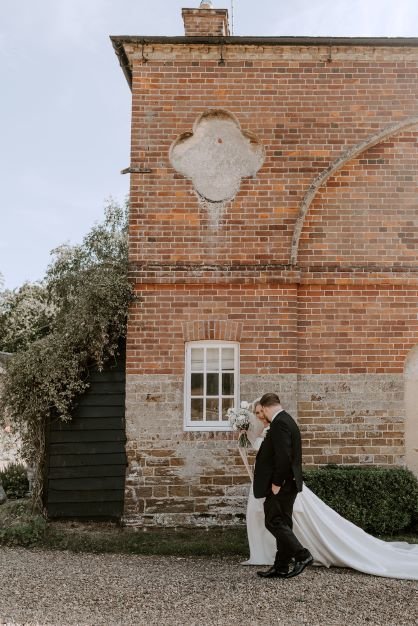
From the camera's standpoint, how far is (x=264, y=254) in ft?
35.8

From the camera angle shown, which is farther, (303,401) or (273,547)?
(303,401)

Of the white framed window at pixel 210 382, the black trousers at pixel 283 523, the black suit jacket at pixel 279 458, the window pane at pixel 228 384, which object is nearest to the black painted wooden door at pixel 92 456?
the white framed window at pixel 210 382

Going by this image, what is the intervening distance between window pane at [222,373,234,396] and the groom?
281cm

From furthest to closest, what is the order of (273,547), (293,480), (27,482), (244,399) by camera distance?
(27,482)
(244,399)
(273,547)
(293,480)

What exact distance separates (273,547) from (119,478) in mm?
3281

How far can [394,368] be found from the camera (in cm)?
1076

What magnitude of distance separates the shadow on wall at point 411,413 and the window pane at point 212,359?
291 cm

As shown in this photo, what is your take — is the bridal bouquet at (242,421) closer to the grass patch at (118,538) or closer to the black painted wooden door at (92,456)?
the grass patch at (118,538)

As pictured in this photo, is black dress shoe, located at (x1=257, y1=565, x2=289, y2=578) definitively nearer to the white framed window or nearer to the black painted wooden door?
the white framed window

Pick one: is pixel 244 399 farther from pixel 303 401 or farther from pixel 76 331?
pixel 76 331

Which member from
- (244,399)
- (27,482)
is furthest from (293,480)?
(27,482)

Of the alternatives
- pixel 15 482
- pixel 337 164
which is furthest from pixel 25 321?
pixel 337 164

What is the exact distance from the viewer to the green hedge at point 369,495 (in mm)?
9727

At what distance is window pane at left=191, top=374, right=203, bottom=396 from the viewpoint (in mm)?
10766
